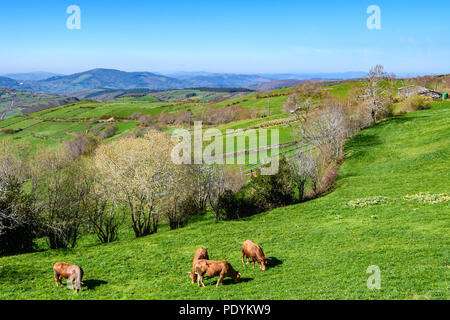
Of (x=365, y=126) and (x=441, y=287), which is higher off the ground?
(x=365, y=126)

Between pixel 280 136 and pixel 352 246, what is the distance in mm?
69614

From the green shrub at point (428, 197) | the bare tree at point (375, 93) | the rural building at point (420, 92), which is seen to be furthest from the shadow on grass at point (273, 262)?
the rural building at point (420, 92)

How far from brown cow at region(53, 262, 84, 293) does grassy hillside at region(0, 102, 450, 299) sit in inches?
23.8

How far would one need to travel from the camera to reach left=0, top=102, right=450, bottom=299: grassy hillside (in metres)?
16.8

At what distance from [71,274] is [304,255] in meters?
16.7

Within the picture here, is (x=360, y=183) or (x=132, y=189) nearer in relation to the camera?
(x=132, y=189)

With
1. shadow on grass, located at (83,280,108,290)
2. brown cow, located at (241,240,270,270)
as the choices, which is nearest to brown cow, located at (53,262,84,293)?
shadow on grass, located at (83,280,108,290)

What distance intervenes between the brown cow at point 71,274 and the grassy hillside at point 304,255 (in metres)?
0.61

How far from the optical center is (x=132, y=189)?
120 feet

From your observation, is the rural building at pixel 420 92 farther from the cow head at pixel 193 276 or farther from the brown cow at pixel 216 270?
the cow head at pixel 193 276

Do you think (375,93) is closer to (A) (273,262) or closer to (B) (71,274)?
(A) (273,262)

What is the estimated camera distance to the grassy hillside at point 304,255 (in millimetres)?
16789

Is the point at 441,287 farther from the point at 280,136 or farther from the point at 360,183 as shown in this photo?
the point at 280,136
